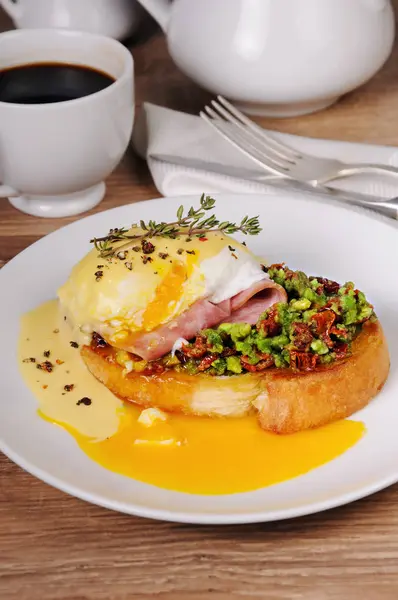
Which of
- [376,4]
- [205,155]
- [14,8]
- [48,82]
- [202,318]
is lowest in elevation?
[14,8]

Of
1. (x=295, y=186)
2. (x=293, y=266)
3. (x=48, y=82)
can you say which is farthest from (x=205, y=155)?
(x=293, y=266)

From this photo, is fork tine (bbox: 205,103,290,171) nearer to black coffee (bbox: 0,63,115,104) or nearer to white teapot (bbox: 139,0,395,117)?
white teapot (bbox: 139,0,395,117)

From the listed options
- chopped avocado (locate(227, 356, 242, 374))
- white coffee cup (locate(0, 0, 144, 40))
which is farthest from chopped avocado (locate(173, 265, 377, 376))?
white coffee cup (locate(0, 0, 144, 40))

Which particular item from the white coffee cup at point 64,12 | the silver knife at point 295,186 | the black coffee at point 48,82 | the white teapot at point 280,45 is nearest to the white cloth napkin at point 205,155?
the silver knife at point 295,186

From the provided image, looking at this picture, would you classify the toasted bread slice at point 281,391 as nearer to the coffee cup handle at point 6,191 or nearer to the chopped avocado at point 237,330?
the chopped avocado at point 237,330

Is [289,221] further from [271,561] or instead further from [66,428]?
[271,561]

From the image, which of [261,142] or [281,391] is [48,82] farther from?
[281,391]
